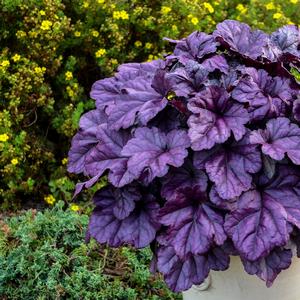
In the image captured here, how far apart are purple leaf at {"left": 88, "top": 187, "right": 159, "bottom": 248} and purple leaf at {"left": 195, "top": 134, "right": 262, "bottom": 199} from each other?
0.25 m

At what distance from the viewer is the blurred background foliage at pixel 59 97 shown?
308cm

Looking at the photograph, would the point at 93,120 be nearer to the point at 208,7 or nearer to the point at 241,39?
the point at 241,39

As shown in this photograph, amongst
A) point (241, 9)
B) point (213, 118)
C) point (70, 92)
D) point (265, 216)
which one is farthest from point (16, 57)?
point (265, 216)

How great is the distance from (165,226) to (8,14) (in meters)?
2.17

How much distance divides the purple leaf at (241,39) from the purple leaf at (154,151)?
458mm

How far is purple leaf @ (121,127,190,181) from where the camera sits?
78.2 inches

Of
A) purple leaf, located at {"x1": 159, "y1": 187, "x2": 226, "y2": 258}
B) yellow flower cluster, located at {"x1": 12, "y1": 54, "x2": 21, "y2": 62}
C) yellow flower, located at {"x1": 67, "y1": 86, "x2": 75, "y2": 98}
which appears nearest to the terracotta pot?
purple leaf, located at {"x1": 159, "y1": 187, "x2": 226, "y2": 258}

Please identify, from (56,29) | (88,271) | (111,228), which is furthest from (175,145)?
(56,29)

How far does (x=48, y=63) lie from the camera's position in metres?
3.80

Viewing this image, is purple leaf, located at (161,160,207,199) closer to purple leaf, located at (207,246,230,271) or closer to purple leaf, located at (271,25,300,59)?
purple leaf, located at (207,246,230,271)

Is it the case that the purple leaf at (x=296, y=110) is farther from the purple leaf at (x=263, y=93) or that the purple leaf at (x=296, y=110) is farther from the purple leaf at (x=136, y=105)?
the purple leaf at (x=136, y=105)

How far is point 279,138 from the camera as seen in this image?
2.05 metres

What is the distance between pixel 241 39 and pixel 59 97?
6.43 ft

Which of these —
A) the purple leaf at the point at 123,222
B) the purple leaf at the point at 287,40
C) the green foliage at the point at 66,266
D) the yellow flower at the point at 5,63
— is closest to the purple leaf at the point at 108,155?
the purple leaf at the point at 123,222
